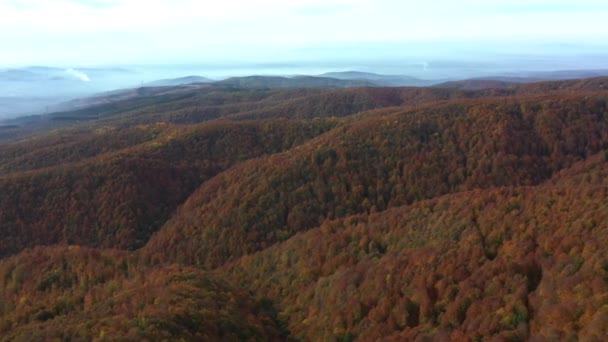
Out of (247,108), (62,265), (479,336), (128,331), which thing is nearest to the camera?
(479,336)

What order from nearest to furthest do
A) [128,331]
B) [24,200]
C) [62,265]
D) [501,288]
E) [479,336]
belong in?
[479,336] < [501,288] < [128,331] < [62,265] < [24,200]

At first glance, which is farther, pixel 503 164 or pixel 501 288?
pixel 503 164

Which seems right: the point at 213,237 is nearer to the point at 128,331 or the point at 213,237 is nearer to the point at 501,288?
the point at 128,331

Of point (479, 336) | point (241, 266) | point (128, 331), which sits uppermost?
point (479, 336)

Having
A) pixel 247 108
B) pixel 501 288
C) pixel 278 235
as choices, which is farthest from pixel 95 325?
pixel 247 108

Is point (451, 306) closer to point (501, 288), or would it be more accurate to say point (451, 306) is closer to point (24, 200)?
point (501, 288)

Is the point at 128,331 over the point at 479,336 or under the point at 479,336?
under
